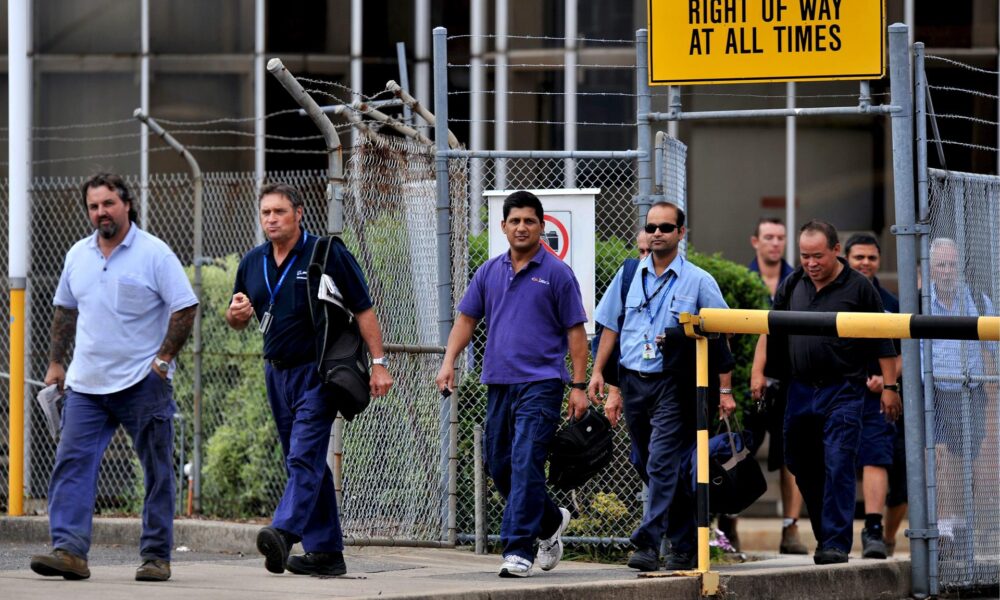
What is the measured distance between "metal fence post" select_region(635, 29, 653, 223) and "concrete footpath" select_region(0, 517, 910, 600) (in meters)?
1.97

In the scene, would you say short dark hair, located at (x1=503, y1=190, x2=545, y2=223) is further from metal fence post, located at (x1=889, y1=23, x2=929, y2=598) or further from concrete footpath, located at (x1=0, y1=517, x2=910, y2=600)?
metal fence post, located at (x1=889, y1=23, x2=929, y2=598)

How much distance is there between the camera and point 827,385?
8961 millimetres

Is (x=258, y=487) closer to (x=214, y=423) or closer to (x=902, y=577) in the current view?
(x=214, y=423)

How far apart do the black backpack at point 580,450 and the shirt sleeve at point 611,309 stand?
44cm

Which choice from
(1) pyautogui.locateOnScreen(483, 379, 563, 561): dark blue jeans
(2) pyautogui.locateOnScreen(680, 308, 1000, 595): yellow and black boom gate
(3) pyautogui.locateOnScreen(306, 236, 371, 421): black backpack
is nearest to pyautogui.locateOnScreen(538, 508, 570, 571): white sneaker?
(1) pyautogui.locateOnScreen(483, 379, 563, 561): dark blue jeans

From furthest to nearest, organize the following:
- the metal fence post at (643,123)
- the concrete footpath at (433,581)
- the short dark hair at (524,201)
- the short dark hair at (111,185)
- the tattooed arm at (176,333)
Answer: the metal fence post at (643,123), the short dark hair at (524,201), the short dark hair at (111,185), the tattooed arm at (176,333), the concrete footpath at (433,581)

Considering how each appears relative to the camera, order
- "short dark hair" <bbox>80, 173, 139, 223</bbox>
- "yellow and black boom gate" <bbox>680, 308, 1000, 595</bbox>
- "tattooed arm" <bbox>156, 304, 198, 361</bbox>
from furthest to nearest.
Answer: "short dark hair" <bbox>80, 173, 139, 223</bbox>, "tattooed arm" <bbox>156, 304, 198, 361</bbox>, "yellow and black boom gate" <bbox>680, 308, 1000, 595</bbox>

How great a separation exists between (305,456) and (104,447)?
0.96 m

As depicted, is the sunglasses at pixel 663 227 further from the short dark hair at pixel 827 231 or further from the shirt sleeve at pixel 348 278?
the shirt sleeve at pixel 348 278

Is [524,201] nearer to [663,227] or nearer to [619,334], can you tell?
[663,227]

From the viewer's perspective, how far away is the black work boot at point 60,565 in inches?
297

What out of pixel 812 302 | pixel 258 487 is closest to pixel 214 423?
pixel 258 487

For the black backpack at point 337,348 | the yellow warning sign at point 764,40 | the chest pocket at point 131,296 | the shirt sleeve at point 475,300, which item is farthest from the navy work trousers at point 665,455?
the chest pocket at point 131,296

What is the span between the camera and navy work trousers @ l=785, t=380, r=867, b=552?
8875mm
